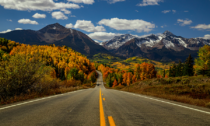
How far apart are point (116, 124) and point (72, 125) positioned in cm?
137

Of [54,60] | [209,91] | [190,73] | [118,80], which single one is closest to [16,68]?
[209,91]

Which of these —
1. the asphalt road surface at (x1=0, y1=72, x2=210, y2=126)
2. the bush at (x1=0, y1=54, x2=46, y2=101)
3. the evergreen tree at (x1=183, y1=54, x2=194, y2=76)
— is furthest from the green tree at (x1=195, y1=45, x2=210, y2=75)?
the bush at (x1=0, y1=54, x2=46, y2=101)

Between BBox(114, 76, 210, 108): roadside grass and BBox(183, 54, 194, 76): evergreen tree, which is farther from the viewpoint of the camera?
BBox(183, 54, 194, 76): evergreen tree

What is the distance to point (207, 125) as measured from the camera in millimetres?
4223

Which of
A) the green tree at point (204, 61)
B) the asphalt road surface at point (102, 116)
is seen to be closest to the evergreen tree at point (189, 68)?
the green tree at point (204, 61)

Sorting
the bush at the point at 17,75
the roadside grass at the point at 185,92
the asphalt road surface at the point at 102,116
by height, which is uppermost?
the bush at the point at 17,75

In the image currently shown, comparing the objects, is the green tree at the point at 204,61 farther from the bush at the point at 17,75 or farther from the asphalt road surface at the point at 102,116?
the bush at the point at 17,75

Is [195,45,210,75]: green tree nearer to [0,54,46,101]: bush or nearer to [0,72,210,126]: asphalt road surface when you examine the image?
[0,72,210,126]: asphalt road surface

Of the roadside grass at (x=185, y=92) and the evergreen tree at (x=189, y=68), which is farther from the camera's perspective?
the evergreen tree at (x=189, y=68)

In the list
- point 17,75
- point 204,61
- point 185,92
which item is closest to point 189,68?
point 204,61

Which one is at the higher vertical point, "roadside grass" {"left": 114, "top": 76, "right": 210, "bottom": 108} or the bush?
the bush

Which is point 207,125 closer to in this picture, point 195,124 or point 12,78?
point 195,124

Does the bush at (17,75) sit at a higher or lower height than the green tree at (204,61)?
lower

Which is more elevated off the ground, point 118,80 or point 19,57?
point 19,57
